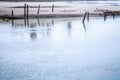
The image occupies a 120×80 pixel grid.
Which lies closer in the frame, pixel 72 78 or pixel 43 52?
pixel 72 78

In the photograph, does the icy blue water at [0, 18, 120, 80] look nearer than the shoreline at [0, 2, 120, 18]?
Yes

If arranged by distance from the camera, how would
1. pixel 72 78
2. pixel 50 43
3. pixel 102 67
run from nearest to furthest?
1. pixel 72 78
2. pixel 102 67
3. pixel 50 43

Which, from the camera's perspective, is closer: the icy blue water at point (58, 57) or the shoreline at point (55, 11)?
the icy blue water at point (58, 57)

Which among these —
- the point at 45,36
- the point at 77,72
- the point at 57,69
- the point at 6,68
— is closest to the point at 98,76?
the point at 77,72

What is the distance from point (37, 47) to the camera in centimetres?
2356

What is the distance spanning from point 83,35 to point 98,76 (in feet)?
49.8

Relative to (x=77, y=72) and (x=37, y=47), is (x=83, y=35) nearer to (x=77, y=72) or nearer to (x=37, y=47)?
(x=37, y=47)

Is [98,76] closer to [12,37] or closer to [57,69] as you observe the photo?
[57,69]

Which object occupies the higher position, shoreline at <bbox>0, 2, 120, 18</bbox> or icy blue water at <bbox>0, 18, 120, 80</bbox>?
icy blue water at <bbox>0, 18, 120, 80</bbox>

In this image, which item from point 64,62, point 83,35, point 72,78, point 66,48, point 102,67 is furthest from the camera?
point 83,35

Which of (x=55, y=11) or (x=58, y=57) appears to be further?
(x=55, y=11)

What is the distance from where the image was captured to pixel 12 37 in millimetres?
28469

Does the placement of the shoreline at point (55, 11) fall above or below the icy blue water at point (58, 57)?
below

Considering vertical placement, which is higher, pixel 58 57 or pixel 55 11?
pixel 58 57
